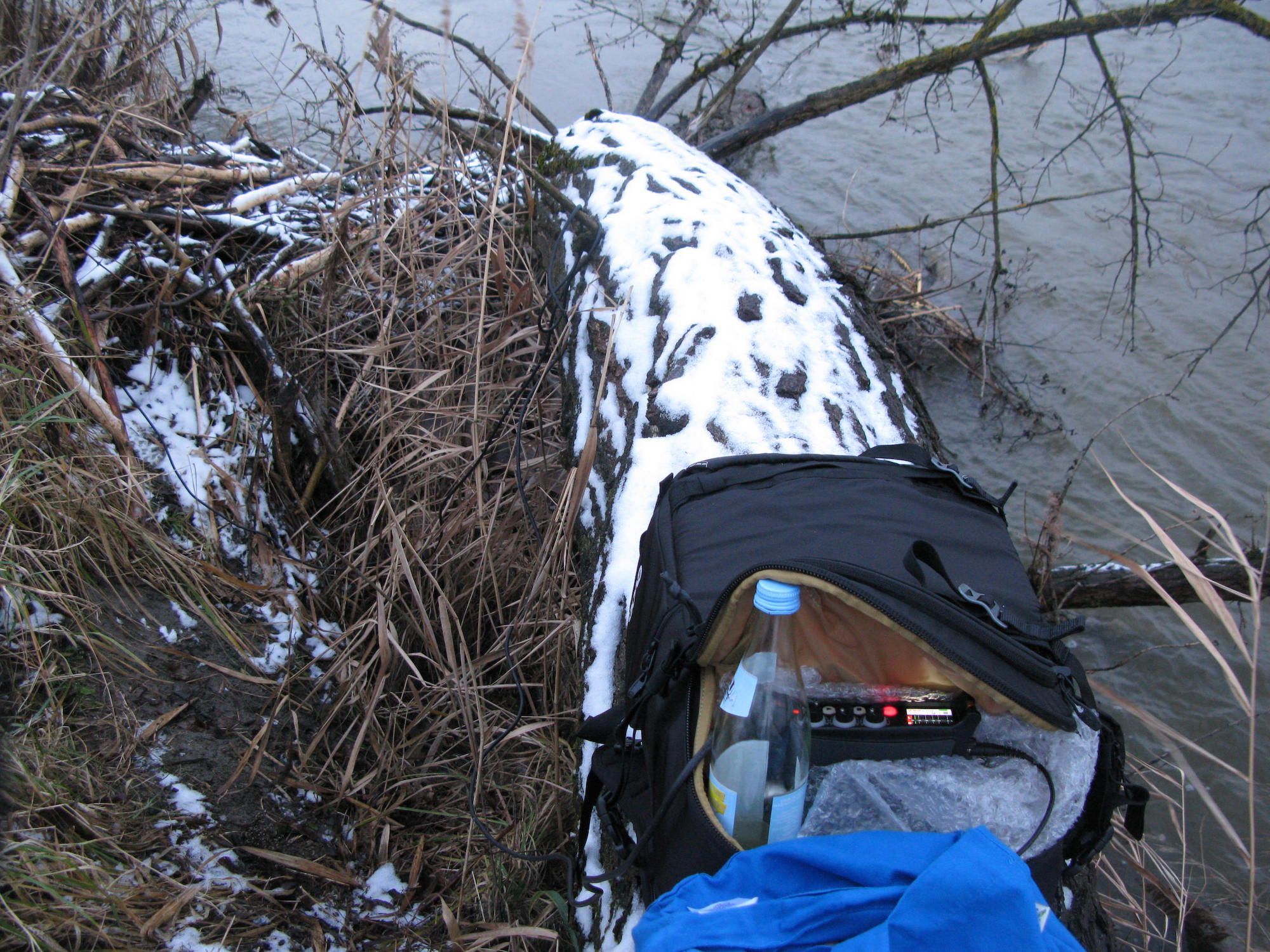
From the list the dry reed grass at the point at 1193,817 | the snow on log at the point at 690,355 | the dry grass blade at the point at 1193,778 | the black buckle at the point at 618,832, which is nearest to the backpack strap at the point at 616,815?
the black buckle at the point at 618,832

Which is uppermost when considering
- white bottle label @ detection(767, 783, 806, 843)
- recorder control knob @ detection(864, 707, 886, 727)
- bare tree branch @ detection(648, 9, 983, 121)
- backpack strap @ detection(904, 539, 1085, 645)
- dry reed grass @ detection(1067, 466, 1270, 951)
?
bare tree branch @ detection(648, 9, 983, 121)

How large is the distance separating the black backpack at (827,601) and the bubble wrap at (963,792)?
0.08 ft

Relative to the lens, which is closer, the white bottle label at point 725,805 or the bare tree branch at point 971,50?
the white bottle label at point 725,805

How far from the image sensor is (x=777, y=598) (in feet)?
3.81

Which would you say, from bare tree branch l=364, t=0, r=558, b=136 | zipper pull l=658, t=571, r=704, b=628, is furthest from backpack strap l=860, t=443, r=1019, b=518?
bare tree branch l=364, t=0, r=558, b=136

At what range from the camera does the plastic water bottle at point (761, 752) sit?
124 centimetres

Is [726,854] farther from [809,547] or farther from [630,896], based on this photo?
[809,547]

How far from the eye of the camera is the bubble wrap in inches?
49.5

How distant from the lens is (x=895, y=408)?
2.15 metres

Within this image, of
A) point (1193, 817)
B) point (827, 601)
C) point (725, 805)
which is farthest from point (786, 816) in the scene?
point (1193, 817)

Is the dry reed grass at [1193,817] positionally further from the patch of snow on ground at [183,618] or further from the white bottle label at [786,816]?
the patch of snow on ground at [183,618]

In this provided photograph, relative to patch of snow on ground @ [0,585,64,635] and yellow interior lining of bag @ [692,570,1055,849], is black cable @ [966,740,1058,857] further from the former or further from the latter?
patch of snow on ground @ [0,585,64,635]

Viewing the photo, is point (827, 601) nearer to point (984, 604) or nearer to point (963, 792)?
point (984, 604)

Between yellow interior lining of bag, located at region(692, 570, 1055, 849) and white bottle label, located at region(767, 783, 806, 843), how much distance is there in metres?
0.08
